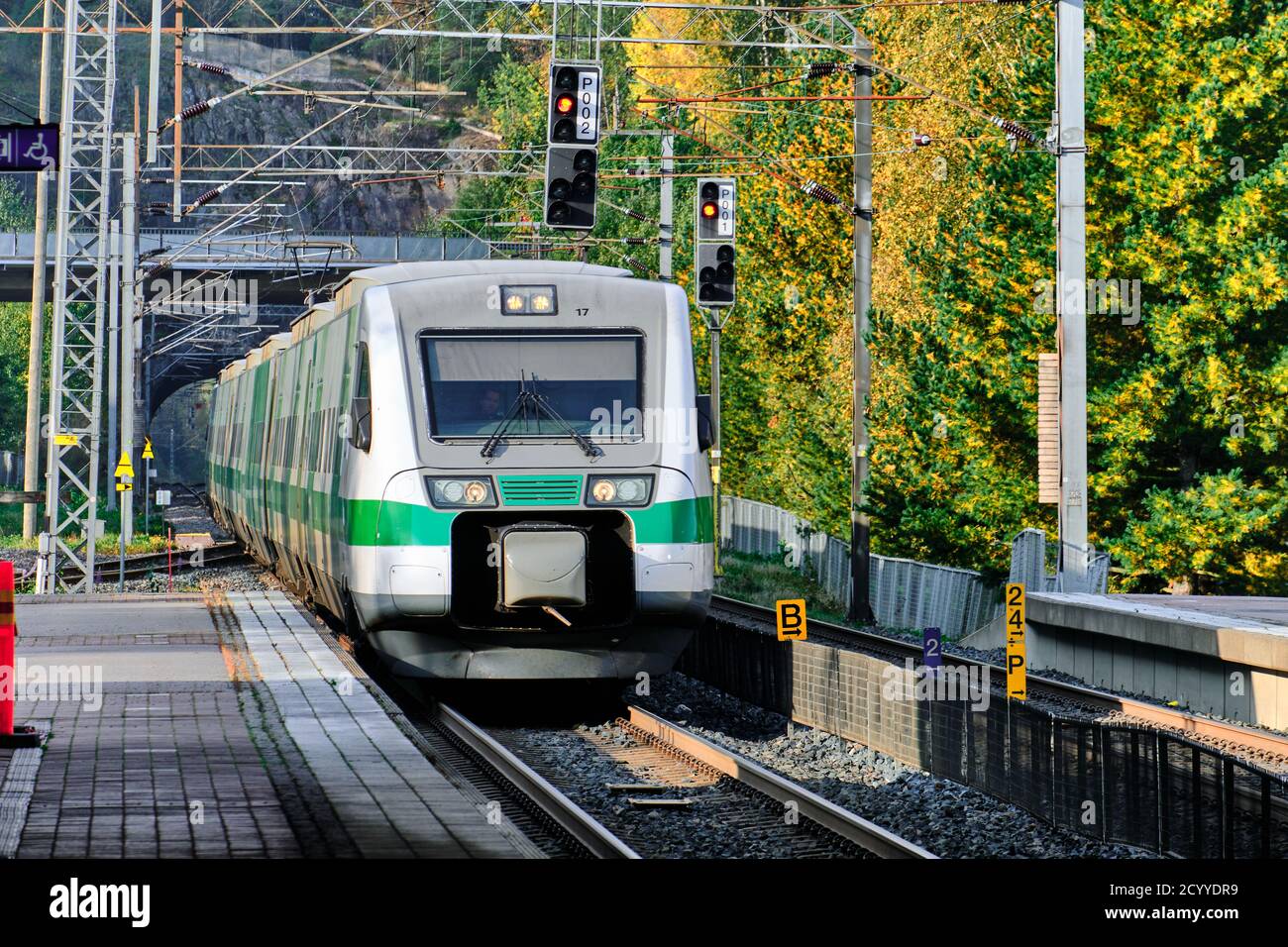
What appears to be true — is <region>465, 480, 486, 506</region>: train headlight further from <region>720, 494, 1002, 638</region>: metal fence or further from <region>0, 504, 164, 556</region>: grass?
Answer: <region>0, 504, 164, 556</region>: grass

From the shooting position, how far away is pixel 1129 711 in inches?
623

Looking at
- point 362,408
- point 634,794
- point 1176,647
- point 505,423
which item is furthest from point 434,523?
point 1176,647

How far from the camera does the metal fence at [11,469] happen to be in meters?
94.1

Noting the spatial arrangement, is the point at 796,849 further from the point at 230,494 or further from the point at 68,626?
the point at 230,494

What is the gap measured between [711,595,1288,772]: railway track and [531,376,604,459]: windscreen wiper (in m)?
3.93

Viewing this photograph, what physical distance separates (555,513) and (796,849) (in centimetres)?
446

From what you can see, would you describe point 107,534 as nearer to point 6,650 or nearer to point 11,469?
point 6,650

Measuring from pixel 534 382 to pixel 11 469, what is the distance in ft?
288

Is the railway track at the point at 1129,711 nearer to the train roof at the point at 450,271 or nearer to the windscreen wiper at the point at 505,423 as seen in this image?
the windscreen wiper at the point at 505,423

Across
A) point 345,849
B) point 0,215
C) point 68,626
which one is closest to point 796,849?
point 345,849

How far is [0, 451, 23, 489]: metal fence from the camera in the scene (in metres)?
94.1

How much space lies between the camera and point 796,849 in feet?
33.8

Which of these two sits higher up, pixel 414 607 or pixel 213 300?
pixel 213 300

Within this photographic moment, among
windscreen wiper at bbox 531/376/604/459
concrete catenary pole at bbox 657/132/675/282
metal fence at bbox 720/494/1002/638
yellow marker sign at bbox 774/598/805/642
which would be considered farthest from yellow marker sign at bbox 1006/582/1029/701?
concrete catenary pole at bbox 657/132/675/282
